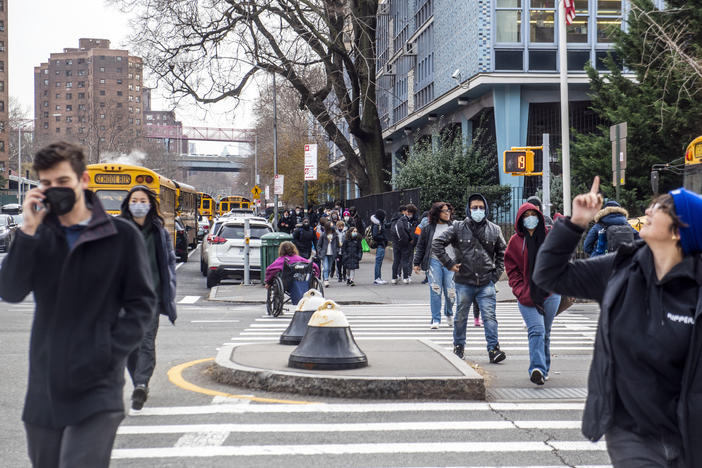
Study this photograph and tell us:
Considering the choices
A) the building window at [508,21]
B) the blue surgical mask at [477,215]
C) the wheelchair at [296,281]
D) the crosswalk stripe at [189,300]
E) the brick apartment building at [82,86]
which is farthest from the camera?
the brick apartment building at [82,86]

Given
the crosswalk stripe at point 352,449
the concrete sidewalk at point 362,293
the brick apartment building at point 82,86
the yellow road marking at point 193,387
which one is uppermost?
the brick apartment building at point 82,86

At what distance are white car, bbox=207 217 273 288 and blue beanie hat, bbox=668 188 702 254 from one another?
62.7 ft

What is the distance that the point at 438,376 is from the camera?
26.8 feet

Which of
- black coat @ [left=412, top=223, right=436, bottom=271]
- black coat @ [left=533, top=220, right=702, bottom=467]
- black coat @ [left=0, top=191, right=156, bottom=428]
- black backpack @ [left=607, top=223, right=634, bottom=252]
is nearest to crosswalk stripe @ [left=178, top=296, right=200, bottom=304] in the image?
black coat @ [left=412, top=223, right=436, bottom=271]

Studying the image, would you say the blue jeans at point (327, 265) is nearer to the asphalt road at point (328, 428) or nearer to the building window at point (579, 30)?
the asphalt road at point (328, 428)

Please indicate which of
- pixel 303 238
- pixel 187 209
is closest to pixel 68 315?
pixel 303 238

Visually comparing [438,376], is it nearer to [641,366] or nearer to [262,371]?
[262,371]

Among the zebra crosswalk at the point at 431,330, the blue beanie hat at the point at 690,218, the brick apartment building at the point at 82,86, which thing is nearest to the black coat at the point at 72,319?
the blue beanie hat at the point at 690,218

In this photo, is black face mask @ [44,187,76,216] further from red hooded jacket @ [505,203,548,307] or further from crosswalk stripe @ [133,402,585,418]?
red hooded jacket @ [505,203,548,307]

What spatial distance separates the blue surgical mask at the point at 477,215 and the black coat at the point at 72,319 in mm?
6917

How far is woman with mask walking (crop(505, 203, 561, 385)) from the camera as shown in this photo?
854 cm

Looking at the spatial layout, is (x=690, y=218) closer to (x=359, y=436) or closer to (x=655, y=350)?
(x=655, y=350)

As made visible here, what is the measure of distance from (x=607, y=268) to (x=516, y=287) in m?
4.95

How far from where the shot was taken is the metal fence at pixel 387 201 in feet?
93.8
